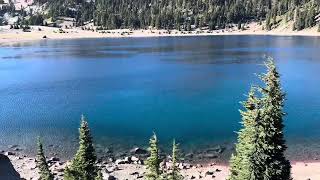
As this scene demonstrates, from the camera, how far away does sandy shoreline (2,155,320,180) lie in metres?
53.2

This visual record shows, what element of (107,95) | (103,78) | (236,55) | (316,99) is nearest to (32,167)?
(107,95)

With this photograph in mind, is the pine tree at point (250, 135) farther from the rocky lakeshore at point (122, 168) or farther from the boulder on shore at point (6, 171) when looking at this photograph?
the rocky lakeshore at point (122, 168)

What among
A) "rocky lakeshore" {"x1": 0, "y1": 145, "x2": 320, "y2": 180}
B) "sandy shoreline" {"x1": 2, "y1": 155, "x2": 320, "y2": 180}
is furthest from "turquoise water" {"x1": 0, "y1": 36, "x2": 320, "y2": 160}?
"sandy shoreline" {"x1": 2, "y1": 155, "x2": 320, "y2": 180}

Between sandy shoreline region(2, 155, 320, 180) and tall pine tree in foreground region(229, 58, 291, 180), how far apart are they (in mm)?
27280

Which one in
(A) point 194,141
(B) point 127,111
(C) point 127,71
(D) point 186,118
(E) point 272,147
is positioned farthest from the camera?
(C) point 127,71

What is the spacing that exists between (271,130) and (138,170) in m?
34.0

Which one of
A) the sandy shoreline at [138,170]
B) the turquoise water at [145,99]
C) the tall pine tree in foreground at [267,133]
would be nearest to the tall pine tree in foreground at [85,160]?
the sandy shoreline at [138,170]

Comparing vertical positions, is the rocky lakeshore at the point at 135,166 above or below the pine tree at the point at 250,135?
below

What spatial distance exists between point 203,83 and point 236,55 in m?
63.9

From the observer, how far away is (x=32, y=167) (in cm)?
5703

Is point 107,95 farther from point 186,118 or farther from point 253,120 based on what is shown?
point 253,120

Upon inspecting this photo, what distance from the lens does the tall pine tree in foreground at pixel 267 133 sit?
23398 millimetres

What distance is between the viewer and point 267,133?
2372 cm

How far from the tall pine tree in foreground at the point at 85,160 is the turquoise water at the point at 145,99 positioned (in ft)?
84.2
